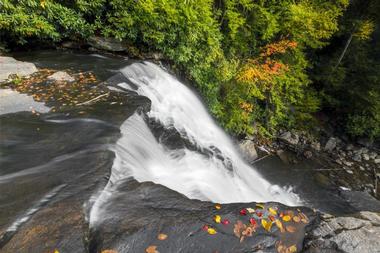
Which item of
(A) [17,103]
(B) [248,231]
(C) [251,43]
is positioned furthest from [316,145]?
(A) [17,103]

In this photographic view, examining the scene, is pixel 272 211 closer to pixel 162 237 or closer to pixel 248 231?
pixel 248 231

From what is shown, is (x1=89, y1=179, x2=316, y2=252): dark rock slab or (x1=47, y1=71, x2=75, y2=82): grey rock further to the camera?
(x1=47, y1=71, x2=75, y2=82): grey rock

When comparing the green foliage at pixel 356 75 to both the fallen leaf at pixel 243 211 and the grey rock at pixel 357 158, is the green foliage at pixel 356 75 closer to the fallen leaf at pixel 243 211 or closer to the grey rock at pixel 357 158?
the grey rock at pixel 357 158

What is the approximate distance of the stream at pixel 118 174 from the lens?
2539 millimetres

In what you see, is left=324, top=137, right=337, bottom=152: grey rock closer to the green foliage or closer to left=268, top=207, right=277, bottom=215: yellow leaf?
the green foliage

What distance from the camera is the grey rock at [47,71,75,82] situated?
613 centimetres

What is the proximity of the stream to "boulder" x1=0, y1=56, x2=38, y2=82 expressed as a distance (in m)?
0.41

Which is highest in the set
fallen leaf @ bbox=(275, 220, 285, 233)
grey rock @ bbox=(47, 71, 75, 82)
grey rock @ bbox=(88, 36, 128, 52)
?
grey rock @ bbox=(88, 36, 128, 52)

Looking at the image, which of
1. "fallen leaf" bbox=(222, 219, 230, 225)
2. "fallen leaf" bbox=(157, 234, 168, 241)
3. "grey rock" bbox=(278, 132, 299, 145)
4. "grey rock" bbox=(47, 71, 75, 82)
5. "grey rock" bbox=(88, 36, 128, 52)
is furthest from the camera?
"grey rock" bbox=(278, 132, 299, 145)

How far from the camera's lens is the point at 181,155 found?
6031 mm

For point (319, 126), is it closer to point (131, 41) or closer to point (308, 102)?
point (308, 102)

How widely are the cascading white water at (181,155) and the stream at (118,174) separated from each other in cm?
3

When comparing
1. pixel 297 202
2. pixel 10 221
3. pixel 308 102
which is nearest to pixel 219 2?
pixel 308 102

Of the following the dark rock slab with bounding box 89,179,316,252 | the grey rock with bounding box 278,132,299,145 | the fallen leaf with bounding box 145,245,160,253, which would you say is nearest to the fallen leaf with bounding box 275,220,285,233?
the dark rock slab with bounding box 89,179,316,252
